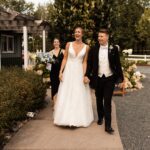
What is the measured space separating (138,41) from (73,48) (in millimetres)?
57555

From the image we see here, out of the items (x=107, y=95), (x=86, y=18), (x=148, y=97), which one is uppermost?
(x=86, y=18)

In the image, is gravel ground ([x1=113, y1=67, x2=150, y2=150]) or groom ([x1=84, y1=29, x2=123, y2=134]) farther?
groom ([x1=84, y1=29, x2=123, y2=134])

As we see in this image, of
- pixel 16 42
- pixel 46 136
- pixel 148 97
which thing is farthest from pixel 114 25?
pixel 16 42

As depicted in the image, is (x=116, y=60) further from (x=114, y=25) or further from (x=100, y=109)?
(x=114, y=25)

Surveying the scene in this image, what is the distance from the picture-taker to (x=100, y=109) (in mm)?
8352

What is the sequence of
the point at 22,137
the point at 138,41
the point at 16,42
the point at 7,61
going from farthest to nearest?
the point at 138,41 → the point at 16,42 → the point at 7,61 → the point at 22,137

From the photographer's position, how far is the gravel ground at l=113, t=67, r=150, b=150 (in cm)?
752

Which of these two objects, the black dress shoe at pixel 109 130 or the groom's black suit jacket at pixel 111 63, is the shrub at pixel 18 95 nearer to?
the groom's black suit jacket at pixel 111 63

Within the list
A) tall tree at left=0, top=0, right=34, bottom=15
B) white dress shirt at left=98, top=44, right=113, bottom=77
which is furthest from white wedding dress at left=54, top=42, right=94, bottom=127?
tall tree at left=0, top=0, right=34, bottom=15

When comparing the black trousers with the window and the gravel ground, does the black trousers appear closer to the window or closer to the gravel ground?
the gravel ground

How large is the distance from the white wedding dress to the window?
19.0m

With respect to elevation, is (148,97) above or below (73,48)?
below

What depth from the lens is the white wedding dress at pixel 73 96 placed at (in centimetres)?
809

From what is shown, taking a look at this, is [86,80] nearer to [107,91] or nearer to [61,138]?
[107,91]
